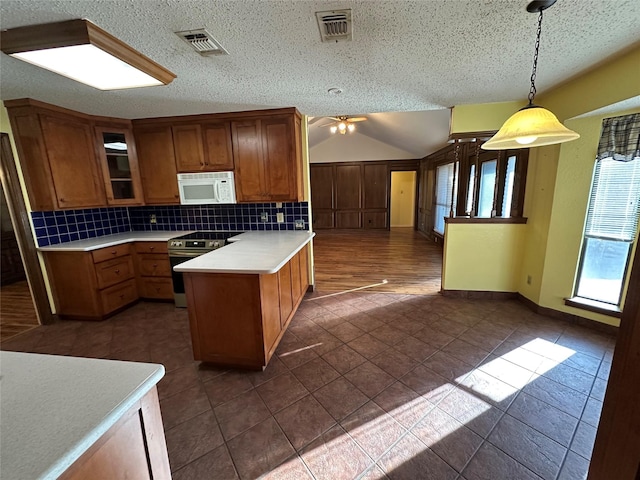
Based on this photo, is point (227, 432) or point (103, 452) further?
point (227, 432)

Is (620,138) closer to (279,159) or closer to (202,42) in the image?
(279,159)

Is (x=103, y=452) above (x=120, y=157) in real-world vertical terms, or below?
below

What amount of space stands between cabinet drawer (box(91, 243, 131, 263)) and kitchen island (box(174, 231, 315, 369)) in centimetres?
166

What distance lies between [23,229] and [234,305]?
2664 millimetres

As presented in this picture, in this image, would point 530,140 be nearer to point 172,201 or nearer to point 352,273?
point 352,273

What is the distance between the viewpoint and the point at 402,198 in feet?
33.1

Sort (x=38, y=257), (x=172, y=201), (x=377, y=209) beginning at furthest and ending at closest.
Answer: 1. (x=377, y=209)
2. (x=172, y=201)
3. (x=38, y=257)

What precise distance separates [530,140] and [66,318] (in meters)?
4.68

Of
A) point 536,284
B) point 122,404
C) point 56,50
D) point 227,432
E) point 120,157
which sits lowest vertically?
point 227,432

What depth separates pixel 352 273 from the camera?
15.2 feet

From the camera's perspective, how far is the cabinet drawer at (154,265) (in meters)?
3.35

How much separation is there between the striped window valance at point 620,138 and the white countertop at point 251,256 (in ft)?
9.58

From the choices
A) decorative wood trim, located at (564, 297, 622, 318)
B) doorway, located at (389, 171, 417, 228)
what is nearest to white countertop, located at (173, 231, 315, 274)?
decorative wood trim, located at (564, 297, 622, 318)

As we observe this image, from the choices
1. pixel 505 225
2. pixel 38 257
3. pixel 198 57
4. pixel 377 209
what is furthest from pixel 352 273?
pixel 377 209
